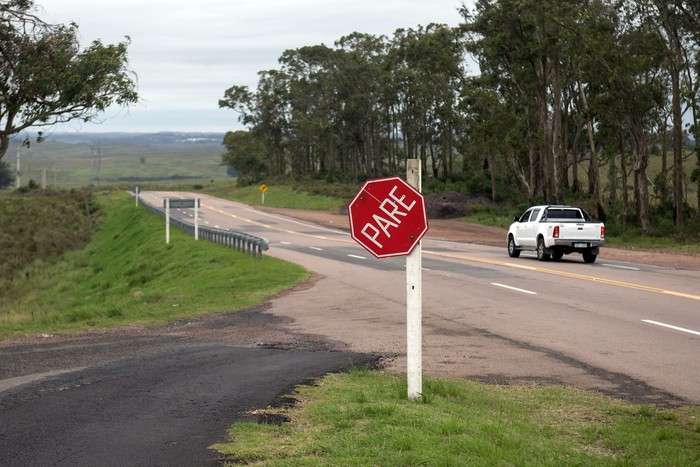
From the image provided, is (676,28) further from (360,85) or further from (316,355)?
(360,85)

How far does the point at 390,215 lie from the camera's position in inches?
352

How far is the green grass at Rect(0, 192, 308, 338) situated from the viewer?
21050 mm

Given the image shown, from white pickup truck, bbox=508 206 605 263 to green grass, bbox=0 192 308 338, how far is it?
27.3 feet

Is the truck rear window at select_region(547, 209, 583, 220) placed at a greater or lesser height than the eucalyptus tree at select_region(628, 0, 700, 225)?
lesser

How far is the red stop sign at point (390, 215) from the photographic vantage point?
29.2 ft

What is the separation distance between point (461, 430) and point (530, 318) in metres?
10.0

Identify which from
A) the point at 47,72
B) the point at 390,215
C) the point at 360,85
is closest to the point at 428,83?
the point at 360,85

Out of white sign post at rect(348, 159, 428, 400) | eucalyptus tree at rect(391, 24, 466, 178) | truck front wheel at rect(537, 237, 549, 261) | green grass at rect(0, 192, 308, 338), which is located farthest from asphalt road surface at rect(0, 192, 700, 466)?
eucalyptus tree at rect(391, 24, 466, 178)

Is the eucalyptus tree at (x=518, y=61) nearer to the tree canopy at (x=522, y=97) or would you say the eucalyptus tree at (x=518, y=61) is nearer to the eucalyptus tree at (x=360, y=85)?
the tree canopy at (x=522, y=97)

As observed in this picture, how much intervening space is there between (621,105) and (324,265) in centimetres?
2048

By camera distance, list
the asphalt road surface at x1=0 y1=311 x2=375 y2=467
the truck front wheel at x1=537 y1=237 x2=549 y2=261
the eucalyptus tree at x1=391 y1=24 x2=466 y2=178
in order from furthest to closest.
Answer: the eucalyptus tree at x1=391 y1=24 x2=466 y2=178 < the truck front wheel at x1=537 y1=237 x2=549 y2=261 < the asphalt road surface at x1=0 y1=311 x2=375 y2=467

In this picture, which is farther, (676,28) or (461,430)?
(676,28)

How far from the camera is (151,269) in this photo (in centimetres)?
3672

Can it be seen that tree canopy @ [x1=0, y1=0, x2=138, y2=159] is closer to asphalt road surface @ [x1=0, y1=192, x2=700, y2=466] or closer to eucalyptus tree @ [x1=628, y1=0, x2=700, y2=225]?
asphalt road surface @ [x1=0, y1=192, x2=700, y2=466]
